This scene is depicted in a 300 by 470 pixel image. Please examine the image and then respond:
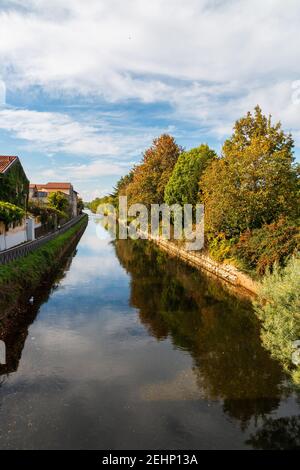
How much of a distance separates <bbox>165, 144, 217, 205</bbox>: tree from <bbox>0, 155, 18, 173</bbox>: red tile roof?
735 inches

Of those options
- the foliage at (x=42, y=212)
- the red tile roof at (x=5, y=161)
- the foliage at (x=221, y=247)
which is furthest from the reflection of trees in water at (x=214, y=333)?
the foliage at (x=42, y=212)

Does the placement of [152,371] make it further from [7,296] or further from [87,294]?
[87,294]

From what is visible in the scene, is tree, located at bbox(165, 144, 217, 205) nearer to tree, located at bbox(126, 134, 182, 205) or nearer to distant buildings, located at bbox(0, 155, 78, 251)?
tree, located at bbox(126, 134, 182, 205)

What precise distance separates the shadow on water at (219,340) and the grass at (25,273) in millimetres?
6468

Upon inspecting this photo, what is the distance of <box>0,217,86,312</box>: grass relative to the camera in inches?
731

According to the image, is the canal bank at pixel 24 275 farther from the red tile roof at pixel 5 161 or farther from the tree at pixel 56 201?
the tree at pixel 56 201

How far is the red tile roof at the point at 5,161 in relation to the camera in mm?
36369

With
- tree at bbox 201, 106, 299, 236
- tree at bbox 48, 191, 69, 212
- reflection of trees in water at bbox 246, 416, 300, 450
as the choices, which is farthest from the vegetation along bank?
tree at bbox 48, 191, 69, 212

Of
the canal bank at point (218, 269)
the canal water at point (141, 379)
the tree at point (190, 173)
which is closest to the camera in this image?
the canal water at point (141, 379)

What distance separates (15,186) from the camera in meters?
39.3

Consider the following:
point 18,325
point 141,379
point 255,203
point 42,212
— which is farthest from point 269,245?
point 42,212

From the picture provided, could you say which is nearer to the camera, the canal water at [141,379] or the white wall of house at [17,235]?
the canal water at [141,379]

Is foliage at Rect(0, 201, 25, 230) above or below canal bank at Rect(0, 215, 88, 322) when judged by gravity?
above
